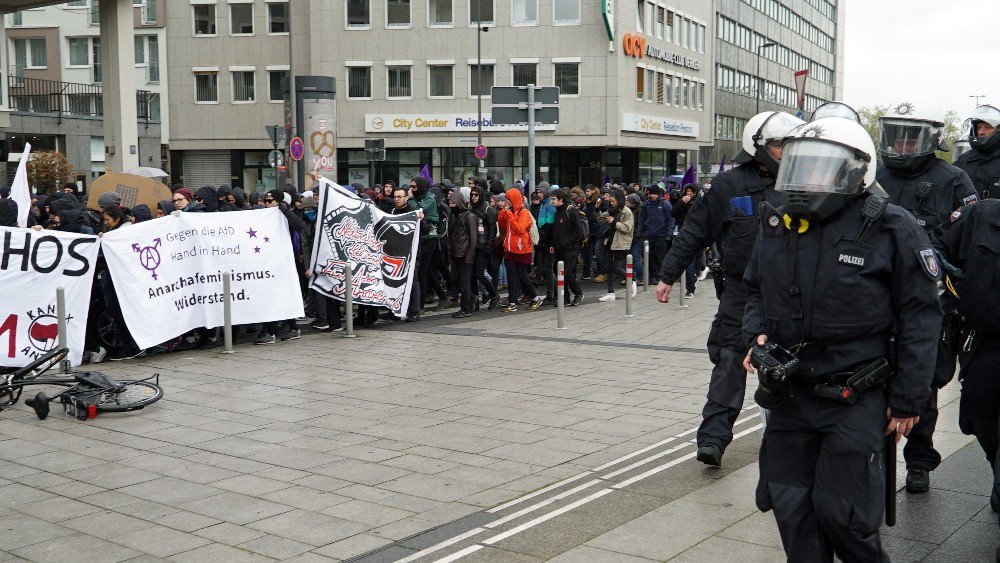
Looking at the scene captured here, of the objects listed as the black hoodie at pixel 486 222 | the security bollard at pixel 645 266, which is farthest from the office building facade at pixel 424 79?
the black hoodie at pixel 486 222

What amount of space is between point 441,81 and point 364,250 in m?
35.3

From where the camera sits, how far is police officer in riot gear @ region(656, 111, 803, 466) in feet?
22.0

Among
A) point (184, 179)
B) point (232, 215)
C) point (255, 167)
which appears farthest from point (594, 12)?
point (232, 215)

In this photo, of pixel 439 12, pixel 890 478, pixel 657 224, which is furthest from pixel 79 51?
pixel 890 478

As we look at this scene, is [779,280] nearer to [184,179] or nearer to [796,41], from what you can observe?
[184,179]

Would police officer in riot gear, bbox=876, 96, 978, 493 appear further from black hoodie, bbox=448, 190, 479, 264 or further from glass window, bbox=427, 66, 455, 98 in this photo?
glass window, bbox=427, 66, 455, 98

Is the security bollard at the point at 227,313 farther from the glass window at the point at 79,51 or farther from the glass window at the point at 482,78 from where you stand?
the glass window at the point at 79,51

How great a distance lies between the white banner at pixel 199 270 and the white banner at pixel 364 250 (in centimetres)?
53

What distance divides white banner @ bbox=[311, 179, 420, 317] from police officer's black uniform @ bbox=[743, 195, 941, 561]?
32.3 feet

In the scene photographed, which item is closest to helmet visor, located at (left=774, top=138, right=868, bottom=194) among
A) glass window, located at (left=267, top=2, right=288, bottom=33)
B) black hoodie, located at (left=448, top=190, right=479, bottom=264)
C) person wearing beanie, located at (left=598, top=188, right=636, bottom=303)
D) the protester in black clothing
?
black hoodie, located at (left=448, top=190, right=479, bottom=264)

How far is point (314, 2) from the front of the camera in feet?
159

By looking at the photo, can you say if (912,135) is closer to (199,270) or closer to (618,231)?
(199,270)

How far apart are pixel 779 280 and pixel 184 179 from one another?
50.8 meters

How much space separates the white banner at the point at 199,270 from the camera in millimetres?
11695
